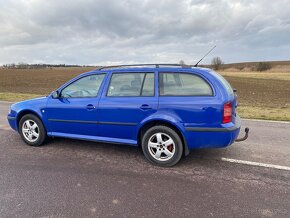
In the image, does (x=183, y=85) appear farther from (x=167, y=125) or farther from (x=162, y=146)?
(x=162, y=146)

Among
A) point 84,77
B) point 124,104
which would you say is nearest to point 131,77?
point 124,104

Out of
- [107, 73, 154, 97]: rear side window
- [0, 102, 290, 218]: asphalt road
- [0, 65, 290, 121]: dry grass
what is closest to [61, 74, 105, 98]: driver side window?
[107, 73, 154, 97]: rear side window

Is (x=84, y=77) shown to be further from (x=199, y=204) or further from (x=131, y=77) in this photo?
(x=199, y=204)

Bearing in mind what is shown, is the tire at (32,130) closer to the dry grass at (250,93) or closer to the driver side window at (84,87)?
the driver side window at (84,87)

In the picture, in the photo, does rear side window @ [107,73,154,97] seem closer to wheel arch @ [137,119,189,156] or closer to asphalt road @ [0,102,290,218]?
wheel arch @ [137,119,189,156]

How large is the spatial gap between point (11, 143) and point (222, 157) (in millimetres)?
4172

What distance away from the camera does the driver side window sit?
4789mm

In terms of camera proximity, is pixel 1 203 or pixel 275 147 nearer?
pixel 1 203

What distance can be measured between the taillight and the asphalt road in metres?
0.79

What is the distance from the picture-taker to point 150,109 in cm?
425

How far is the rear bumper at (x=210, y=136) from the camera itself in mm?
4035

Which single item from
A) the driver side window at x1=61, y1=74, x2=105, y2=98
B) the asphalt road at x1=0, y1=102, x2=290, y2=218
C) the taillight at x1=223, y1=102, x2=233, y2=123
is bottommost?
the asphalt road at x1=0, y1=102, x2=290, y2=218

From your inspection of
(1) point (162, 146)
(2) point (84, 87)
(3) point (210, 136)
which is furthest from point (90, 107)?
(3) point (210, 136)

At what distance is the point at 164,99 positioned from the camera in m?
4.22
